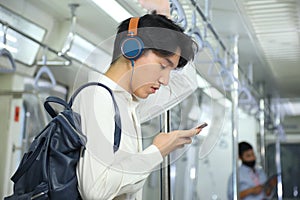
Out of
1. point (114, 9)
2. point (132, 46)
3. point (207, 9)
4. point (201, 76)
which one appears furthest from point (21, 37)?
point (132, 46)

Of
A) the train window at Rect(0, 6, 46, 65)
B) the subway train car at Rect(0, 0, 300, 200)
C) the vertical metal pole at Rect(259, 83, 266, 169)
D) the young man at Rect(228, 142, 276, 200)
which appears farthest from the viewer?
the vertical metal pole at Rect(259, 83, 266, 169)

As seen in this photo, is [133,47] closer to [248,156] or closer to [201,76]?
[201,76]

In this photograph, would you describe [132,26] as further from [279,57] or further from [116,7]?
[279,57]

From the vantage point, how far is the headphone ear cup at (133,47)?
881 mm

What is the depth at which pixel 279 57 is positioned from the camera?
357cm

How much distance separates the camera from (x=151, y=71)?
0.89 metres

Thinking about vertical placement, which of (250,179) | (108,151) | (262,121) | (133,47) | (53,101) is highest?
(262,121)

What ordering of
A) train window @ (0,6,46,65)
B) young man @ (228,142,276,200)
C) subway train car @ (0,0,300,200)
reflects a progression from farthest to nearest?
1. young man @ (228,142,276,200)
2. train window @ (0,6,46,65)
3. subway train car @ (0,0,300,200)

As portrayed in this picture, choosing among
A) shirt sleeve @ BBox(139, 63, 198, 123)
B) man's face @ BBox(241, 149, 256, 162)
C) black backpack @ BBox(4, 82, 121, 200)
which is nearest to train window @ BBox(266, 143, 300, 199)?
man's face @ BBox(241, 149, 256, 162)

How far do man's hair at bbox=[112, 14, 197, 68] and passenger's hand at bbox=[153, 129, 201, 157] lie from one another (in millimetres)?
155

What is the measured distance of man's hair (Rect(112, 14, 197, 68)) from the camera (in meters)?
0.89

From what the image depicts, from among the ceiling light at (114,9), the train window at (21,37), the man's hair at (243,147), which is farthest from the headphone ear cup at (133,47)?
the man's hair at (243,147)

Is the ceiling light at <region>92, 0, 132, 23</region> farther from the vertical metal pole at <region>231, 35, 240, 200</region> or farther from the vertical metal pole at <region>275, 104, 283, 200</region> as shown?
the vertical metal pole at <region>275, 104, 283, 200</region>

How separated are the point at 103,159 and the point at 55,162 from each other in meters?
0.10
